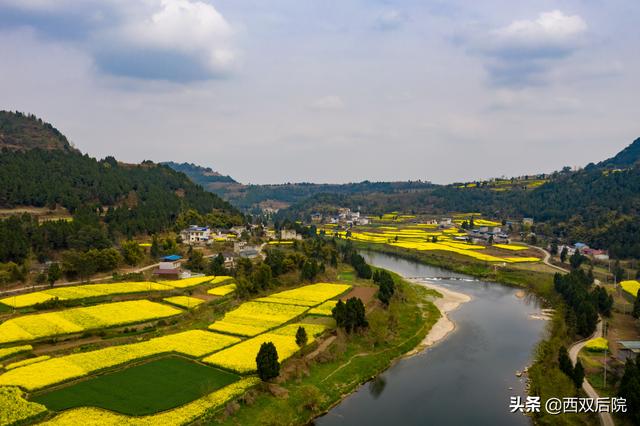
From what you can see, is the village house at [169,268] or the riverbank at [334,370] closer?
the riverbank at [334,370]

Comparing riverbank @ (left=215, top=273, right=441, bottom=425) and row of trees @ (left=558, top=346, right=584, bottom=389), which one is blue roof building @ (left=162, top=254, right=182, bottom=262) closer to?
riverbank @ (left=215, top=273, right=441, bottom=425)

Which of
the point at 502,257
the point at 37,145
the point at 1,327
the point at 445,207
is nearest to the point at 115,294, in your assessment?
the point at 1,327

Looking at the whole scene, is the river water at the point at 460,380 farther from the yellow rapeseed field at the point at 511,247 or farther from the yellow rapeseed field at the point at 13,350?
the yellow rapeseed field at the point at 511,247

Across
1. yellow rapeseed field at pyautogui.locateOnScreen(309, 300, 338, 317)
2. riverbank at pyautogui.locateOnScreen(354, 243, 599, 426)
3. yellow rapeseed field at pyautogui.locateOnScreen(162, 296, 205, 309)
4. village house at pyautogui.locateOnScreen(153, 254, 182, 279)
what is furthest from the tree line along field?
riverbank at pyautogui.locateOnScreen(354, 243, 599, 426)

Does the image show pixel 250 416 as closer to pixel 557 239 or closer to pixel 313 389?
pixel 313 389

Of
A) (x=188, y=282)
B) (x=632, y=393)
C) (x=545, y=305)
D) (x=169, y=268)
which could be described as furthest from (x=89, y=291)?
(x=545, y=305)

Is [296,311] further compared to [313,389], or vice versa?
[296,311]

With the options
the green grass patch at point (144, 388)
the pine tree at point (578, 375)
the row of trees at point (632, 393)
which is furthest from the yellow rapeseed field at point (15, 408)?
the row of trees at point (632, 393)
